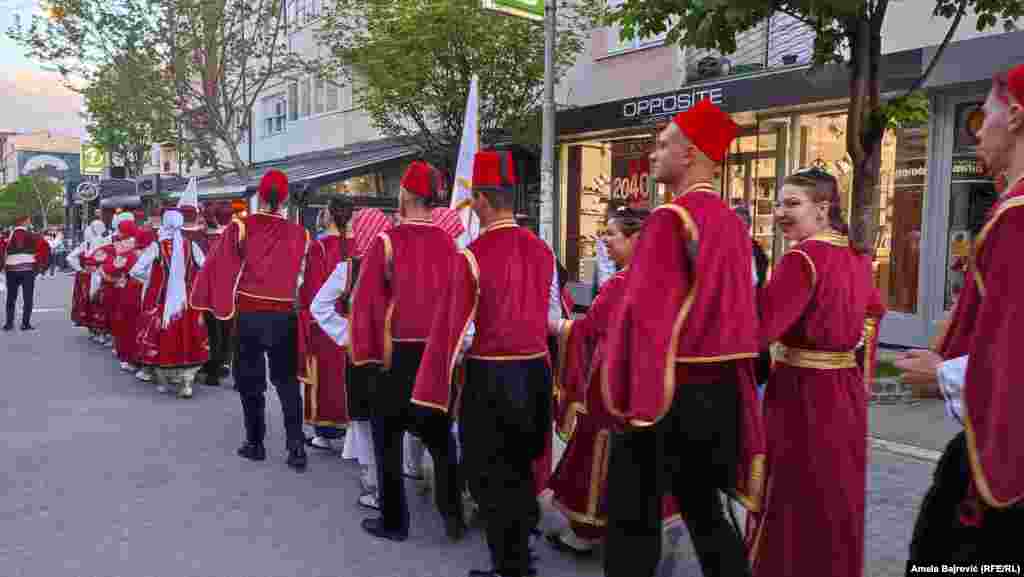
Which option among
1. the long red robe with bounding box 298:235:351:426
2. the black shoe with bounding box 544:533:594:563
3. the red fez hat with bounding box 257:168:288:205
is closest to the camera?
the black shoe with bounding box 544:533:594:563

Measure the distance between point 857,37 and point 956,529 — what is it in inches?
275

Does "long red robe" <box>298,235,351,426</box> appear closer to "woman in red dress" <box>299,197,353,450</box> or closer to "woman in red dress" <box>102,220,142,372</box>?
"woman in red dress" <box>299,197,353,450</box>

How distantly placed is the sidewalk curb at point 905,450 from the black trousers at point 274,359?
4362mm

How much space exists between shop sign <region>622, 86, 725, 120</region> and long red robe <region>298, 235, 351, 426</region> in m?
7.45

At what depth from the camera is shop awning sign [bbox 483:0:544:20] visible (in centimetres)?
1238

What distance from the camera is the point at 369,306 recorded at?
4.46 m

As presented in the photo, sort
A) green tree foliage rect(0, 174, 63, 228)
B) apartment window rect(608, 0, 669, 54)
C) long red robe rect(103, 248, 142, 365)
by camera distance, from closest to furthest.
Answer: long red robe rect(103, 248, 142, 365), apartment window rect(608, 0, 669, 54), green tree foliage rect(0, 174, 63, 228)

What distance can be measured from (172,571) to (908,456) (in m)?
5.08

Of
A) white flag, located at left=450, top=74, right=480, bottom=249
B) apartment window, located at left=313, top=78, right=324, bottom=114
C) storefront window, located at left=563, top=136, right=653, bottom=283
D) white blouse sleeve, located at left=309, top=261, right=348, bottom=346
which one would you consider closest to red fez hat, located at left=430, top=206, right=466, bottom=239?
white flag, located at left=450, top=74, right=480, bottom=249

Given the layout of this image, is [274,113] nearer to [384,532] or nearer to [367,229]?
[367,229]

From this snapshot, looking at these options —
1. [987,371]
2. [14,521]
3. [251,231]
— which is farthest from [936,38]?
[14,521]

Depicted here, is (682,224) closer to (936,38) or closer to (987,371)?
(987,371)

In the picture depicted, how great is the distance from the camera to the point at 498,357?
12.7 feet

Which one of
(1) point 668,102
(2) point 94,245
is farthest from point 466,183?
(1) point 668,102
